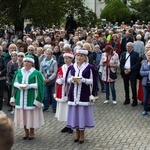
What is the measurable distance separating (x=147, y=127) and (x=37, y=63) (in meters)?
4.27

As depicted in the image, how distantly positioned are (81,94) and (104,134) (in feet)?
4.32

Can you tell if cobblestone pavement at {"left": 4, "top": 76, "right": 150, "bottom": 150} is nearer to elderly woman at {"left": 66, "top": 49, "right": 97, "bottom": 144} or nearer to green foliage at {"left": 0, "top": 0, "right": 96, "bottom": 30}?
elderly woman at {"left": 66, "top": 49, "right": 97, "bottom": 144}

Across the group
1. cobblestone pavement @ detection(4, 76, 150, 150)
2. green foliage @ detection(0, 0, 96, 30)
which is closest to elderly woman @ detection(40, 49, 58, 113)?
cobblestone pavement @ detection(4, 76, 150, 150)

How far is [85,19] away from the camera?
80.3 ft

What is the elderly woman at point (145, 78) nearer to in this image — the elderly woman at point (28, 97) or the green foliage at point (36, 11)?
the elderly woman at point (28, 97)

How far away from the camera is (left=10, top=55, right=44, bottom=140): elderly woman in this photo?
9094 mm

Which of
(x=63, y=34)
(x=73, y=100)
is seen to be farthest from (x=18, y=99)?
(x=63, y=34)

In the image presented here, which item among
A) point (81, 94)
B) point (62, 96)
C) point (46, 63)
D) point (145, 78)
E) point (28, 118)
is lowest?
point (28, 118)

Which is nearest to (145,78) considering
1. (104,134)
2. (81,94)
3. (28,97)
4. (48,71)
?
(104,134)

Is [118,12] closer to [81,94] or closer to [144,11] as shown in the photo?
[144,11]

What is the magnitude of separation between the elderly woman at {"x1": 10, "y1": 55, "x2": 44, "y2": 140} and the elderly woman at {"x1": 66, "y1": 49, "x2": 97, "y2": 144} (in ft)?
2.34

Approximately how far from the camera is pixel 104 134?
9.64 metres

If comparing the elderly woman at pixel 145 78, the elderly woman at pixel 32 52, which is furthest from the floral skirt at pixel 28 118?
the elderly woman at pixel 32 52

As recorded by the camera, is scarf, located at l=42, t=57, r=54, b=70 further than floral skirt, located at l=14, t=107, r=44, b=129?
Yes
